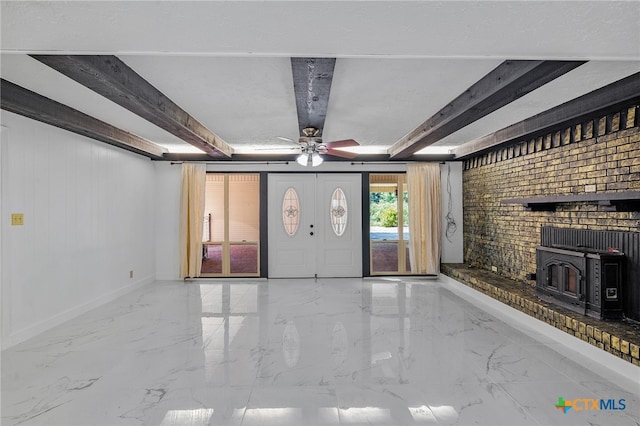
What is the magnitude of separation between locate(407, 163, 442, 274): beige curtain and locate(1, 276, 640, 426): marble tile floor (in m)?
1.87

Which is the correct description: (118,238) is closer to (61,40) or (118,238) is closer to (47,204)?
(47,204)

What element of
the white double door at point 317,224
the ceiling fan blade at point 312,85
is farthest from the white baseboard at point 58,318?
the ceiling fan blade at point 312,85

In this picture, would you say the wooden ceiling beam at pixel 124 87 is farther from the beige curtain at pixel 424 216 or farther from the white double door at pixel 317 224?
the beige curtain at pixel 424 216

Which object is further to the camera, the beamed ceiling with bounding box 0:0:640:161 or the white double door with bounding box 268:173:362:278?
the white double door with bounding box 268:173:362:278

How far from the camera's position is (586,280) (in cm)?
321

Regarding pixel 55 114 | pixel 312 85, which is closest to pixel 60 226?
pixel 55 114

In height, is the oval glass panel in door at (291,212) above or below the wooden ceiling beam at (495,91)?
below

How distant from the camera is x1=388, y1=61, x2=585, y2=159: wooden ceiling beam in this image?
7.41 feet

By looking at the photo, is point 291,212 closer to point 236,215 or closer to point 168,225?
point 168,225

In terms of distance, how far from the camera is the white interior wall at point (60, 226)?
3336mm

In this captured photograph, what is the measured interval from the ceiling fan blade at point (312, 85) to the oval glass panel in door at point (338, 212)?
3011 millimetres

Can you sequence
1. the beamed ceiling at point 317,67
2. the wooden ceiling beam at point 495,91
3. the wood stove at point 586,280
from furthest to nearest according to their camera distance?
the wood stove at point 586,280
the wooden ceiling beam at point 495,91
the beamed ceiling at point 317,67

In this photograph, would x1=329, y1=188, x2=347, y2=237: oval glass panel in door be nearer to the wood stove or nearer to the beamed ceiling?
the beamed ceiling

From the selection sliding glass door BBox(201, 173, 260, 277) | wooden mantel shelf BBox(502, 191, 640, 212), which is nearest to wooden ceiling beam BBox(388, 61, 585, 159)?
wooden mantel shelf BBox(502, 191, 640, 212)
